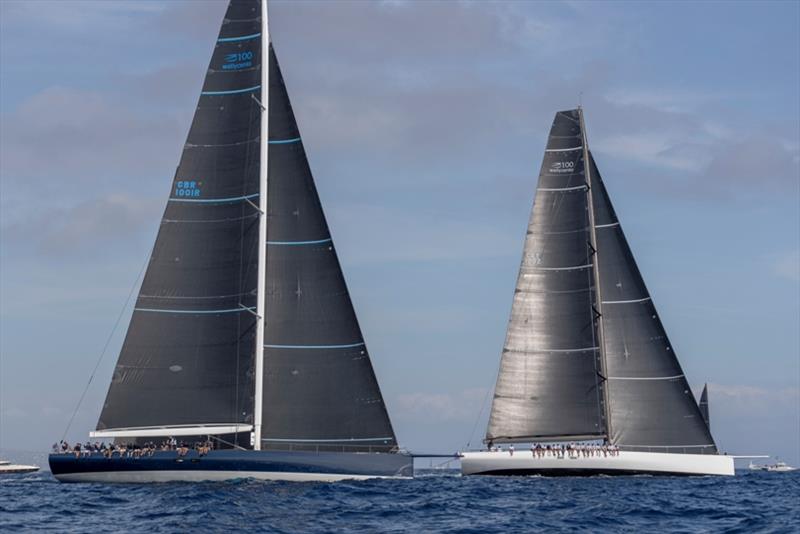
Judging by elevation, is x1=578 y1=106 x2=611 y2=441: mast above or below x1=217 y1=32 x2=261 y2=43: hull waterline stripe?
below

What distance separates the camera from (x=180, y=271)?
158 ft

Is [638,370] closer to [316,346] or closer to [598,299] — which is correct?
[598,299]

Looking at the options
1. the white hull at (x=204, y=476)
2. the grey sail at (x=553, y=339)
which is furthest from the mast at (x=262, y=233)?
the grey sail at (x=553, y=339)

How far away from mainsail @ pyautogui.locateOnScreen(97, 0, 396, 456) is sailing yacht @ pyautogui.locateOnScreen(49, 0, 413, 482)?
40 mm

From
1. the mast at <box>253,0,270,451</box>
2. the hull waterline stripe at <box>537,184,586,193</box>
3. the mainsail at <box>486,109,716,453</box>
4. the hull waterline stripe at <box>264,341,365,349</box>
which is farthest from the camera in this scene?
the hull waterline stripe at <box>537,184,586,193</box>

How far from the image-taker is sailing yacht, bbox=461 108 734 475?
60188 mm

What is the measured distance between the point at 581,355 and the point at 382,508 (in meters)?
25.5

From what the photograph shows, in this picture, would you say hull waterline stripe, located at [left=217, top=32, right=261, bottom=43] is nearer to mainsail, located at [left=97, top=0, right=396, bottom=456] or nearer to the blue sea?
mainsail, located at [left=97, top=0, right=396, bottom=456]

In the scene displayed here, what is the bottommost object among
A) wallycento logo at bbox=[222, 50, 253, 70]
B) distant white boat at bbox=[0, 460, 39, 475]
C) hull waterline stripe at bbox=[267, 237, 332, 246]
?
distant white boat at bbox=[0, 460, 39, 475]

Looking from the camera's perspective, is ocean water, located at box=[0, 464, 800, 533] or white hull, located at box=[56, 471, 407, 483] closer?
ocean water, located at box=[0, 464, 800, 533]

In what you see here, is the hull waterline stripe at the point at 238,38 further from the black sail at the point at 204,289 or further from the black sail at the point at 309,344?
the black sail at the point at 309,344

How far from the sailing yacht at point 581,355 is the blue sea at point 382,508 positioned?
9.68 meters

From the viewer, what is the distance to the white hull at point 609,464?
5866cm

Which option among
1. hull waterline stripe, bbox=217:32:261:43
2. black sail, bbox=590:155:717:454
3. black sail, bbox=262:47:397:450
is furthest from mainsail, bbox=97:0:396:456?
black sail, bbox=590:155:717:454
